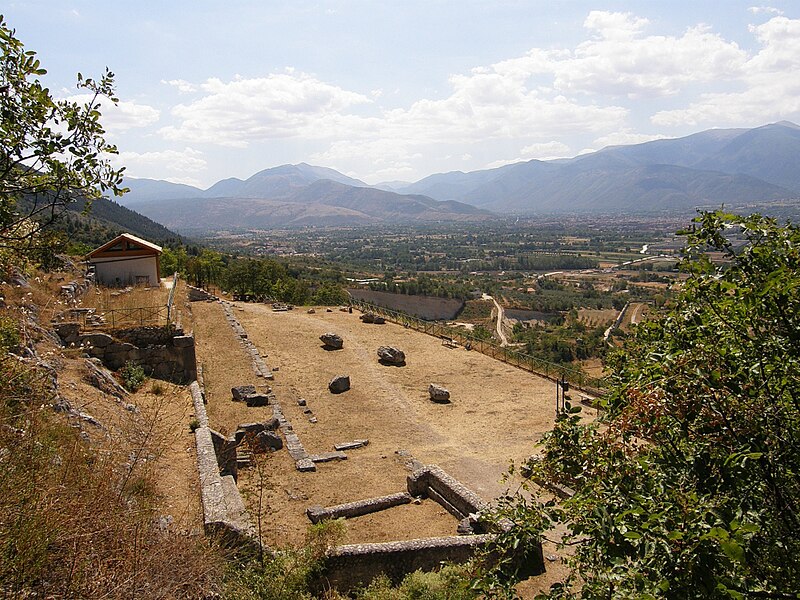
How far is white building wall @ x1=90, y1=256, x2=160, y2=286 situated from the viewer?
1095 inches

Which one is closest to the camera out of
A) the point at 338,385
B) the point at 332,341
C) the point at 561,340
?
the point at 338,385

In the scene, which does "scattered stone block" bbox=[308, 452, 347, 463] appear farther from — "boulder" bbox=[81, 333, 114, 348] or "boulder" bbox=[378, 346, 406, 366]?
"boulder" bbox=[378, 346, 406, 366]

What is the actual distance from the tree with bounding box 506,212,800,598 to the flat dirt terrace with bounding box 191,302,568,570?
6.61 meters

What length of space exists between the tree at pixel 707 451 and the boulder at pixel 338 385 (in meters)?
16.0

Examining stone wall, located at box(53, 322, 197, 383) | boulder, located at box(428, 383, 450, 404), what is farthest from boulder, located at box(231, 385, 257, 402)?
boulder, located at box(428, 383, 450, 404)

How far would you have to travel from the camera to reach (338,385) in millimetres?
20422

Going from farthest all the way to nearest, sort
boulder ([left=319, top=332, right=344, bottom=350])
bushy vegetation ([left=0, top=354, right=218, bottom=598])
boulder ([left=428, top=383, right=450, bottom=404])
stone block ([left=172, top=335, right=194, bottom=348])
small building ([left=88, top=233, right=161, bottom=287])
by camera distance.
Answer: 1. small building ([left=88, top=233, right=161, bottom=287])
2. boulder ([left=319, top=332, right=344, bottom=350])
3. boulder ([left=428, top=383, right=450, bottom=404])
4. stone block ([left=172, top=335, right=194, bottom=348])
5. bushy vegetation ([left=0, top=354, right=218, bottom=598])

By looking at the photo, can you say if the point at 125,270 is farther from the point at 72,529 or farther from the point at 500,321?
the point at 500,321

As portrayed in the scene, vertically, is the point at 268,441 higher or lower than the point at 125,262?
lower

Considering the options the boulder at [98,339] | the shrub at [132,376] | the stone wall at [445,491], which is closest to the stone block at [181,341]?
the shrub at [132,376]

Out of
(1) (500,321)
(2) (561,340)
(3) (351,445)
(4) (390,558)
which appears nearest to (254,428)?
(3) (351,445)

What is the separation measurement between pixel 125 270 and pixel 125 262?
438 millimetres

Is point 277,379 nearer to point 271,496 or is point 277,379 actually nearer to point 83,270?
point 271,496

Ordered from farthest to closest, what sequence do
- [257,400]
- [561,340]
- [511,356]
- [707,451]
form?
1. [561,340]
2. [511,356]
3. [257,400]
4. [707,451]
